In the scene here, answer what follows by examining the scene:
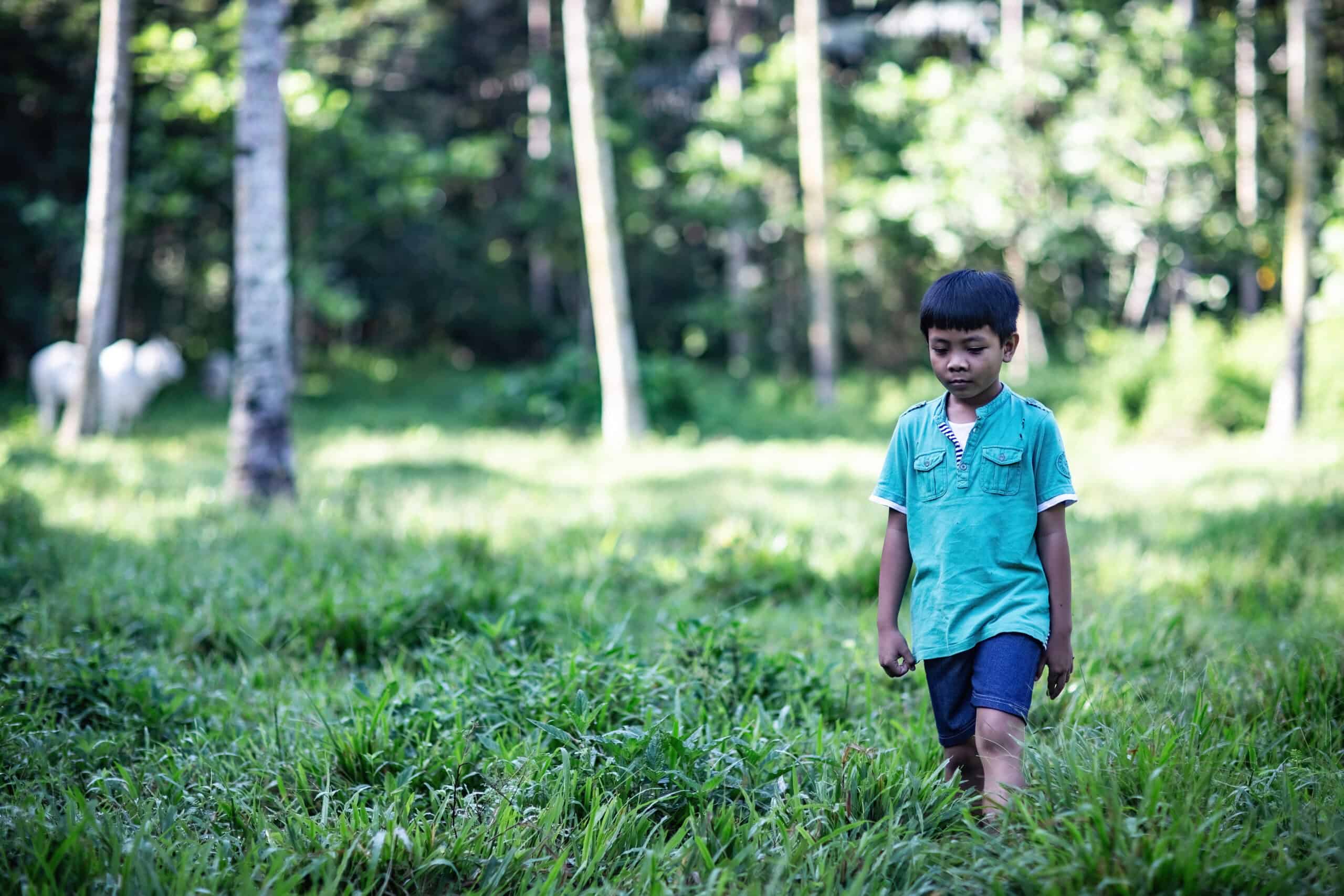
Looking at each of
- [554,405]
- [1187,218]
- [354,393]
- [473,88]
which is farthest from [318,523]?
[473,88]

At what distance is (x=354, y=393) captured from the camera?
21.6m

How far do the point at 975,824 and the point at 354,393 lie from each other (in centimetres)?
2038

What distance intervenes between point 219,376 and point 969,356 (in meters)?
20.5

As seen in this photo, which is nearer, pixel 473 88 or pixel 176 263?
pixel 176 263

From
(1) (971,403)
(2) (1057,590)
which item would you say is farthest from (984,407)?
(2) (1057,590)

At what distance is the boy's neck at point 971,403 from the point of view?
287cm

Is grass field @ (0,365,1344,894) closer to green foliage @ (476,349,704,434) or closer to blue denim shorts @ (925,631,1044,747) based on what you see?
blue denim shorts @ (925,631,1044,747)

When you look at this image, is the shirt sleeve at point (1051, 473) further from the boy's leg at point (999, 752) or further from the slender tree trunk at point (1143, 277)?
the slender tree trunk at point (1143, 277)

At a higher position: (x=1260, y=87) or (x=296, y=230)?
(x=1260, y=87)

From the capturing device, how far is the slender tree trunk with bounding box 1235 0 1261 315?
1795 cm

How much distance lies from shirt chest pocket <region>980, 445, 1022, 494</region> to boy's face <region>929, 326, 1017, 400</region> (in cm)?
18

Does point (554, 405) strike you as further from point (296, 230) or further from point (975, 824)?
point (975, 824)

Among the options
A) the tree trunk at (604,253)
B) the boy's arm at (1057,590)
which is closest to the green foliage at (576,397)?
the tree trunk at (604,253)

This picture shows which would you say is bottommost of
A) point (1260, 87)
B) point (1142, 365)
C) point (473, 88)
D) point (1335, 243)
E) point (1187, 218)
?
point (1142, 365)
